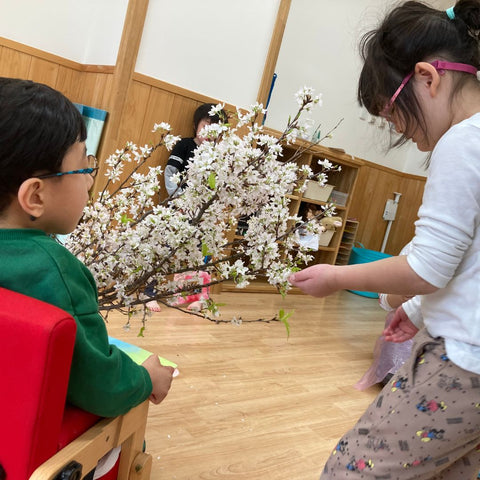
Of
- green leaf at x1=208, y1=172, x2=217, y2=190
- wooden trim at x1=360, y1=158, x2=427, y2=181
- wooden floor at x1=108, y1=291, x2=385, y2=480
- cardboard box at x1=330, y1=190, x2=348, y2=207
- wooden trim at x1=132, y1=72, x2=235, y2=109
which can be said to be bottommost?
wooden floor at x1=108, y1=291, x2=385, y2=480

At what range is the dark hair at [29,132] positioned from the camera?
75cm

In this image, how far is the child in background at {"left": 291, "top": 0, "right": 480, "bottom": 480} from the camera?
79 centimetres

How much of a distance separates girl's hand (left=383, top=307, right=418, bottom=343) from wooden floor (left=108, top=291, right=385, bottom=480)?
0.67m

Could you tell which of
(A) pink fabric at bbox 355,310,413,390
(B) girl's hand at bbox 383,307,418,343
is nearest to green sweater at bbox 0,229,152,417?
(B) girl's hand at bbox 383,307,418,343

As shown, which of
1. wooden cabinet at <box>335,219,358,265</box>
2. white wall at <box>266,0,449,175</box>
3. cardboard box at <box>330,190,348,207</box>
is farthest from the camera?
wooden cabinet at <box>335,219,358,265</box>

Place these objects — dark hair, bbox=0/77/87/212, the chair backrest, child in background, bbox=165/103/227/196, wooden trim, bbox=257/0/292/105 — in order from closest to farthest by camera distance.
→ the chair backrest < dark hair, bbox=0/77/87/212 < child in background, bbox=165/103/227/196 < wooden trim, bbox=257/0/292/105

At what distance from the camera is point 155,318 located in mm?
2637

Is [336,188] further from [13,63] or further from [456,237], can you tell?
[456,237]

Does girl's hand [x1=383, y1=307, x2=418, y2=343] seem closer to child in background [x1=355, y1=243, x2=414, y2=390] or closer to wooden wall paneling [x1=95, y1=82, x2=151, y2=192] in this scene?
child in background [x1=355, y1=243, x2=414, y2=390]

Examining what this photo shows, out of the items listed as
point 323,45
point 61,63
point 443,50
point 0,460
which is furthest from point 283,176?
point 323,45

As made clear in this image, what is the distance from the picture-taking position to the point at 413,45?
2.95ft

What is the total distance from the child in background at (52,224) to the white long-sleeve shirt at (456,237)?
1.65ft

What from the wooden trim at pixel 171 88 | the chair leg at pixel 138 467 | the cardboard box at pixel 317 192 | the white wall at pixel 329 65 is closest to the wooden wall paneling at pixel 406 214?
the white wall at pixel 329 65

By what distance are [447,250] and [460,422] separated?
0.28 m
